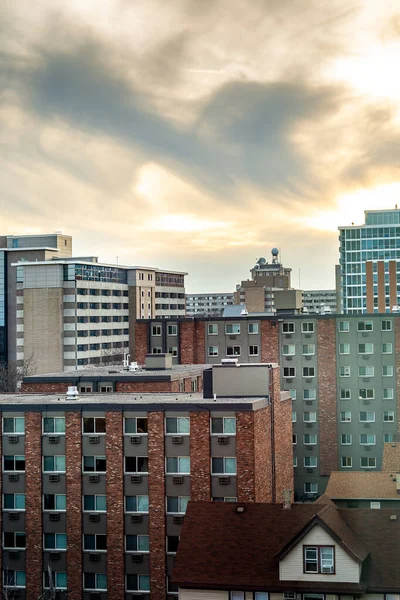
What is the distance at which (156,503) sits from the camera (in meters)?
61.7

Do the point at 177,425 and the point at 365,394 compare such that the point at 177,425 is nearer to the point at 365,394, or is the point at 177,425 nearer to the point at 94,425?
the point at 94,425

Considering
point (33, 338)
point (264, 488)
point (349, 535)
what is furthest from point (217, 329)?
point (33, 338)

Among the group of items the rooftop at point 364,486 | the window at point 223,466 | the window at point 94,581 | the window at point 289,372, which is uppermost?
the window at point 289,372

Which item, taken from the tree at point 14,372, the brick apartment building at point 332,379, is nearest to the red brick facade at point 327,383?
the brick apartment building at point 332,379

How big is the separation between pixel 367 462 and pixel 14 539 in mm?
51174

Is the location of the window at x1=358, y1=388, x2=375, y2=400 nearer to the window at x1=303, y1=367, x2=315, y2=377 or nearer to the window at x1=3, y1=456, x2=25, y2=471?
the window at x1=303, y1=367, x2=315, y2=377

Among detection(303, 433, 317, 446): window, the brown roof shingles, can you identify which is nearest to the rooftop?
the brown roof shingles

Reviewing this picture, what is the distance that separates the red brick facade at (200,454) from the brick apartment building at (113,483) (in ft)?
0.22

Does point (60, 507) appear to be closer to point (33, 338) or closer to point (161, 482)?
point (161, 482)

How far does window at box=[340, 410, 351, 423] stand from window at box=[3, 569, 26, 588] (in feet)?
167

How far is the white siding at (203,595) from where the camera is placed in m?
49.6

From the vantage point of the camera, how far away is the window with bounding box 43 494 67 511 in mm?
63188

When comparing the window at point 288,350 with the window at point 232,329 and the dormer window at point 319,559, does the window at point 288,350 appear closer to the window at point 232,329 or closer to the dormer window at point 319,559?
the window at point 232,329

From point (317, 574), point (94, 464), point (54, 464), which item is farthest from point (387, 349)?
point (317, 574)
